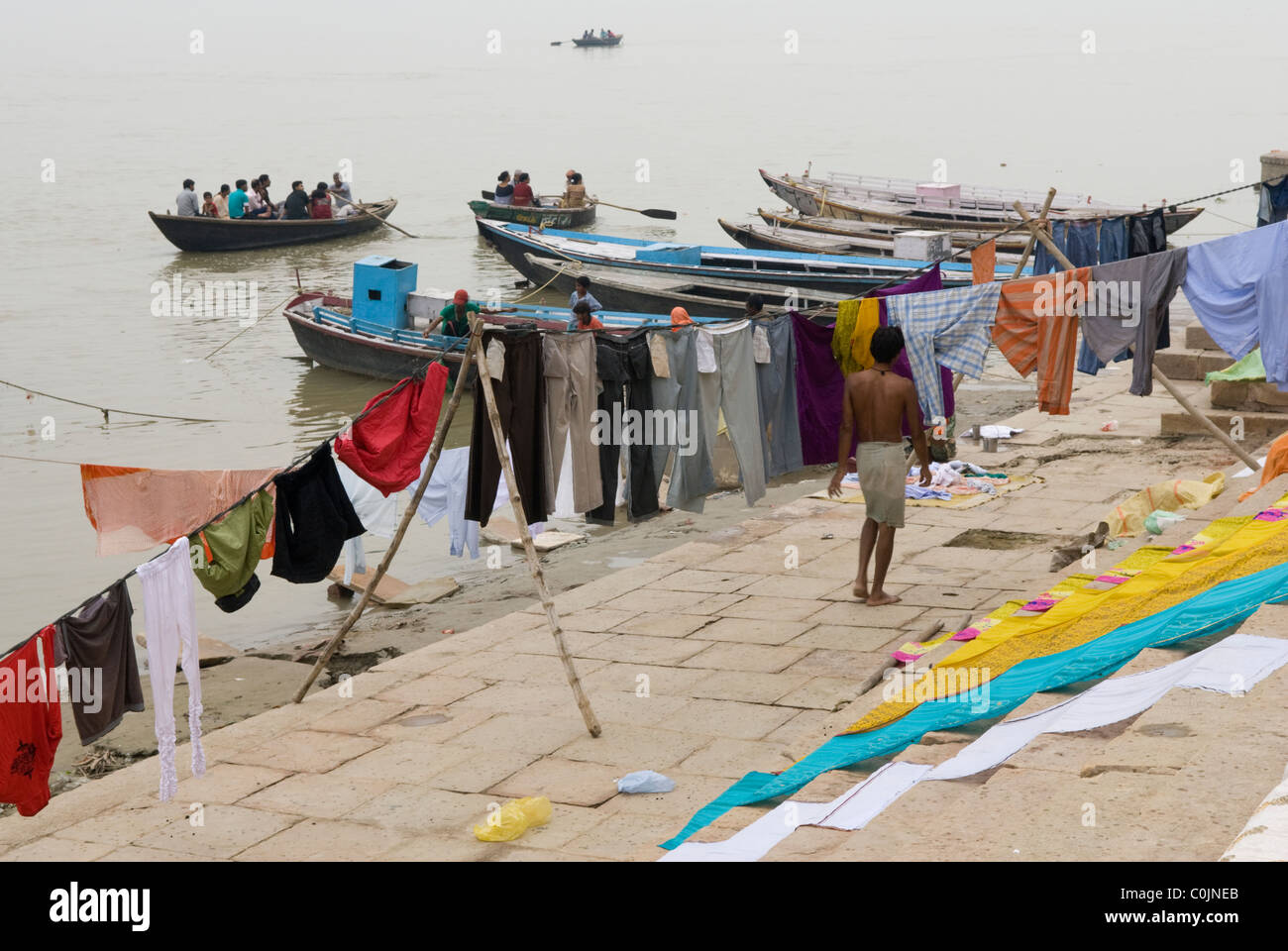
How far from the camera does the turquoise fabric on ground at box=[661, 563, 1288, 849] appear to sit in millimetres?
5652

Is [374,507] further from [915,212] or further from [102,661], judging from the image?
[915,212]

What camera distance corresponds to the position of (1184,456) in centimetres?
1180

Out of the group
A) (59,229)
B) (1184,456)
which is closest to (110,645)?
(1184,456)

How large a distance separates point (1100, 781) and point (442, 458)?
6188 millimetres

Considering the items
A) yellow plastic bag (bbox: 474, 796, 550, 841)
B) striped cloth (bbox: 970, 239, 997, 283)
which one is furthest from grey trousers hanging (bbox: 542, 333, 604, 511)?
striped cloth (bbox: 970, 239, 997, 283)

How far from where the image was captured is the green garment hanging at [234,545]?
7.12m

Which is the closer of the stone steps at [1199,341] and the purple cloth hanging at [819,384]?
the purple cloth hanging at [819,384]

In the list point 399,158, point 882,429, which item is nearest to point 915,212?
point 882,429

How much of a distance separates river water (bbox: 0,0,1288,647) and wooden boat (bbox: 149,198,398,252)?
1.48 ft

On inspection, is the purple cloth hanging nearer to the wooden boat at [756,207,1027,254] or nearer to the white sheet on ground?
the white sheet on ground

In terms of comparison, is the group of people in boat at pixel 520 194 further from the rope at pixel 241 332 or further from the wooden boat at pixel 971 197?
the rope at pixel 241 332

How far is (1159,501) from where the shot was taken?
962 cm

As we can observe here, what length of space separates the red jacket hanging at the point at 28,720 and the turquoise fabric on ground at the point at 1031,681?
2787 mm

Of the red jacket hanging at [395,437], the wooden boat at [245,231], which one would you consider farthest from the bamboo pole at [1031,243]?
the wooden boat at [245,231]
